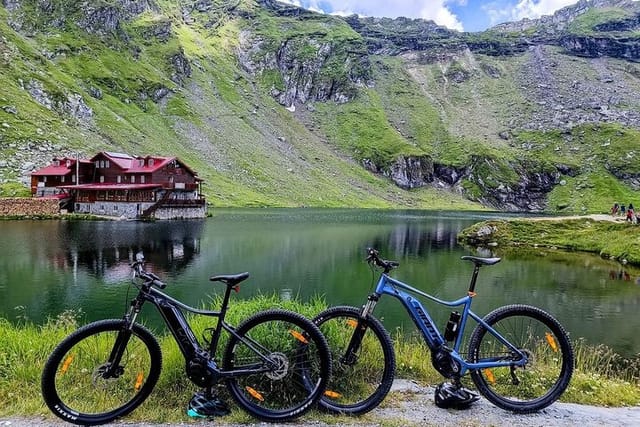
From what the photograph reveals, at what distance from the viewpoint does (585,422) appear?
8188mm

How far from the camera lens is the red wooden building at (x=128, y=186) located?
9244 centimetres

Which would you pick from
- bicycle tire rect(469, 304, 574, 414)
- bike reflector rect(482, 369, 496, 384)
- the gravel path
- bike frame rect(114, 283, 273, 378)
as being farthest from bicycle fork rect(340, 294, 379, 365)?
bike reflector rect(482, 369, 496, 384)

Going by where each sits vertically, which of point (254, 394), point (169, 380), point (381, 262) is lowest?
point (169, 380)

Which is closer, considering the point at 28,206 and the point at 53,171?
the point at 28,206

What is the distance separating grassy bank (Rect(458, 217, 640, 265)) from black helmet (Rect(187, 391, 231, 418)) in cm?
5546

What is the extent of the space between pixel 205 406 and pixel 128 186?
9429 centimetres

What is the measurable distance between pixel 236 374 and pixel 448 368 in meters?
3.96

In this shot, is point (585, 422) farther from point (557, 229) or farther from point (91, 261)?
point (557, 229)

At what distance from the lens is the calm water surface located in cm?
2653

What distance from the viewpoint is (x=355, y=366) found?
30.3 feet

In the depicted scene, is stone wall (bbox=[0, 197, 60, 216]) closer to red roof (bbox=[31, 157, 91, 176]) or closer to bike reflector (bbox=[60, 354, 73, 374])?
red roof (bbox=[31, 157, 91, 176])

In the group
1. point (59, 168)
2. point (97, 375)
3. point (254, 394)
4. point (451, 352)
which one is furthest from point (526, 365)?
point (59, 168)

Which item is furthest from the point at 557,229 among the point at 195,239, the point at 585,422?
the point at 585,422

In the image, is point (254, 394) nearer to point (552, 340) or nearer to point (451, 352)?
point (451, 352)
